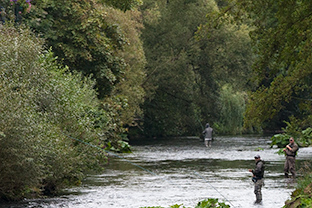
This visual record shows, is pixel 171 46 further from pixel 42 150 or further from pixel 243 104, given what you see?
pixel 42 150

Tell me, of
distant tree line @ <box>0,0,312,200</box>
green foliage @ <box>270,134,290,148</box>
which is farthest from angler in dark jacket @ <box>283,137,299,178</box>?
green foliage @ <box>270,134,290,148</box>

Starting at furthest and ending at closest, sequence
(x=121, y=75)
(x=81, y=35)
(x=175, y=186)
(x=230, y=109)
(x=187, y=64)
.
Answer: (x=230, y=109) → (x=187, y=64) → (x=121, y=75) → (x=81, y=35) → (x=175, y=186)

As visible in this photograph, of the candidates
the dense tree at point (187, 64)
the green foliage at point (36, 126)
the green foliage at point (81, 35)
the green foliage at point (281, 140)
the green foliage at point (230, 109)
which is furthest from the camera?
the green foliage at point (230, 109)

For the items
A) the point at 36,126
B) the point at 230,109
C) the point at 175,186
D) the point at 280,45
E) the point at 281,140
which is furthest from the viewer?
the point at 230,109

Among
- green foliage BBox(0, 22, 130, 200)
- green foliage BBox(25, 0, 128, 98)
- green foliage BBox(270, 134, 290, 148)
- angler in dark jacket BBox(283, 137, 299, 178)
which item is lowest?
green foliage BBox(270, 134, 290, 148)

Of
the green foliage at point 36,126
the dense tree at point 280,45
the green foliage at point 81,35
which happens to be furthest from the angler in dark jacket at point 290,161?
the green foliage at point 81,35

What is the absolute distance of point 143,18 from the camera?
5022 centimetres

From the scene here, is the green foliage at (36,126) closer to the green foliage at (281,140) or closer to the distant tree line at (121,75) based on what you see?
the distant tree line at (121,75)

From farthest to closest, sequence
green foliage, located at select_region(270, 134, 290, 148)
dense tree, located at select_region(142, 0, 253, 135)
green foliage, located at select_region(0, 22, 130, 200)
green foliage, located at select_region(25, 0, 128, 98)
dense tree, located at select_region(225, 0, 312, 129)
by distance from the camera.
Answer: dense tree, located at select_region(142, 0, 253, 135) < green foliage, located at select_region(270, 134, 290, 148) < green foliage, located at select_region(25, 0, 128, 98) < dense tree, located at select_region(225, 0, 312, 129) < green foliage, located at select_region(0, 22, 130, 200)

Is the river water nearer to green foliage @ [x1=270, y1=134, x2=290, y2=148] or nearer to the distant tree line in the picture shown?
the distant tree line

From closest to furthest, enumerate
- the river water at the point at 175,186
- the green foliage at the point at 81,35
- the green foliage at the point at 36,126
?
the green foliage at the point at 36,126, the river water at the point at 175,186, the green foliage at the point at 81,35

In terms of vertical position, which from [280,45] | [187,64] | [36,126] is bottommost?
[36,126]

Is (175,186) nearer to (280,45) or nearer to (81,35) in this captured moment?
(280,45)

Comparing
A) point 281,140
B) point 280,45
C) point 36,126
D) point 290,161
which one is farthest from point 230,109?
point 36,126
